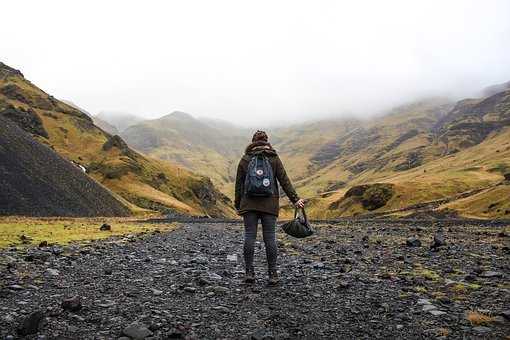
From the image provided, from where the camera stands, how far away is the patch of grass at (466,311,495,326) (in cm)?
880

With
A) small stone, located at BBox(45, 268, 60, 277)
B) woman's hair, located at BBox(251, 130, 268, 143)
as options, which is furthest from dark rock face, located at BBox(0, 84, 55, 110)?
woman's hair, located at BBox(251, 130, 268, 143)

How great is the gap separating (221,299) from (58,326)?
3.86 meters

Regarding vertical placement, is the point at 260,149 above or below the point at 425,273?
above

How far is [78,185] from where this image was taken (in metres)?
63.8

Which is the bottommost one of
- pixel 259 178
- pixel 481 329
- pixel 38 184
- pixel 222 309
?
pixel 481 329

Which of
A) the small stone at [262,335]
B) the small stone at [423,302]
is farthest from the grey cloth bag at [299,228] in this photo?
the small stone at [262,335]

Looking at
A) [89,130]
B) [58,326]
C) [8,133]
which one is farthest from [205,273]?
[89,130]

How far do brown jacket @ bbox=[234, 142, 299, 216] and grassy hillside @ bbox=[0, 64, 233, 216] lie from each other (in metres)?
96.2

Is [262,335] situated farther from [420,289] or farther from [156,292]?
[420,289]

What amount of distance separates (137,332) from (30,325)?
5.83ft

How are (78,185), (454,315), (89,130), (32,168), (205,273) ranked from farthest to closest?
(89,130) → (78,185) → (32,168) → (205,273) → (454,315)

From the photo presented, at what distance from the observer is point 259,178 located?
13023 mm

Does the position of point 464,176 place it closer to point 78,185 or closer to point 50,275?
point 78,185

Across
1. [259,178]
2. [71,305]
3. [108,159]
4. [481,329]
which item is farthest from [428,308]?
[108,159]
